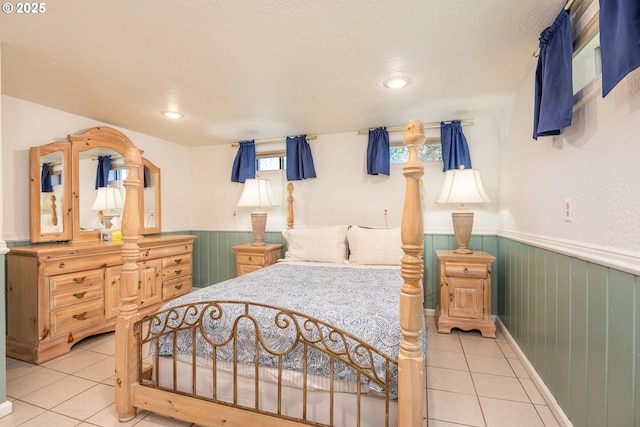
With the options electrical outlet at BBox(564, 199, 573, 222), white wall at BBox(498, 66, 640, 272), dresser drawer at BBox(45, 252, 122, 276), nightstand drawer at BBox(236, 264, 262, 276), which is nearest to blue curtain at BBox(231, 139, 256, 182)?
nightstand drawer at BBox(236, 264, 262, 276)

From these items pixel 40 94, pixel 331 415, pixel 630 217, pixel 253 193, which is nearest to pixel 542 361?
pixel 630 217

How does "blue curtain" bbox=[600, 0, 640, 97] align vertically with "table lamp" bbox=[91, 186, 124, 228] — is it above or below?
above

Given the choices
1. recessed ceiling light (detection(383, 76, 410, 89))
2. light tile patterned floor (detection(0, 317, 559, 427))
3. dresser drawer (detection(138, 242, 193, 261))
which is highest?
recessed ceiling light (detection(383, 76, 410, 89))

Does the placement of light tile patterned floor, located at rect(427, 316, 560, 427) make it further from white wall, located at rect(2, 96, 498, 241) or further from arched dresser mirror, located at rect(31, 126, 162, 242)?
arched dresser mirror, located at rect(31, 126, 162, 242)

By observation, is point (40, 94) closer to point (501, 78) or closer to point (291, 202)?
point (291, 202)

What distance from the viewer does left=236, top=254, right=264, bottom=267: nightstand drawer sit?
3.49m

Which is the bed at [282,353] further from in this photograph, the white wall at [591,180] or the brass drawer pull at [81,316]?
the brass drawer pull at [81,316]

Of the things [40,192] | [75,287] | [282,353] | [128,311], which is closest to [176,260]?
[75,287]

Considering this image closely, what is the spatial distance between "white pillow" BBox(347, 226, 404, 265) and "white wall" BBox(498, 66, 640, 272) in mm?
1042

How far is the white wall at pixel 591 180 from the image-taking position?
1.12m

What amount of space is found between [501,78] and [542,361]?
6.68ft

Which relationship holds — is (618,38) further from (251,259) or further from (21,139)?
(21,139)

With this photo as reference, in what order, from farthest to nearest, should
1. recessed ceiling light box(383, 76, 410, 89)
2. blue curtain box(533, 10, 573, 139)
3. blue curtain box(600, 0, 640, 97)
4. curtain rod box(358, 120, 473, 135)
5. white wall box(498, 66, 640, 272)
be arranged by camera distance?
curtain rod box(358, 120, 473, 135) < recessed ceiling light box(383, 76, 410, 89) < blue curtain box(533, 10, 573, 139) < white wall box(498, 66, 640, 272) < blue curtain box(600, 0, 640, 97)

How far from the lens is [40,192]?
2.72 meters
